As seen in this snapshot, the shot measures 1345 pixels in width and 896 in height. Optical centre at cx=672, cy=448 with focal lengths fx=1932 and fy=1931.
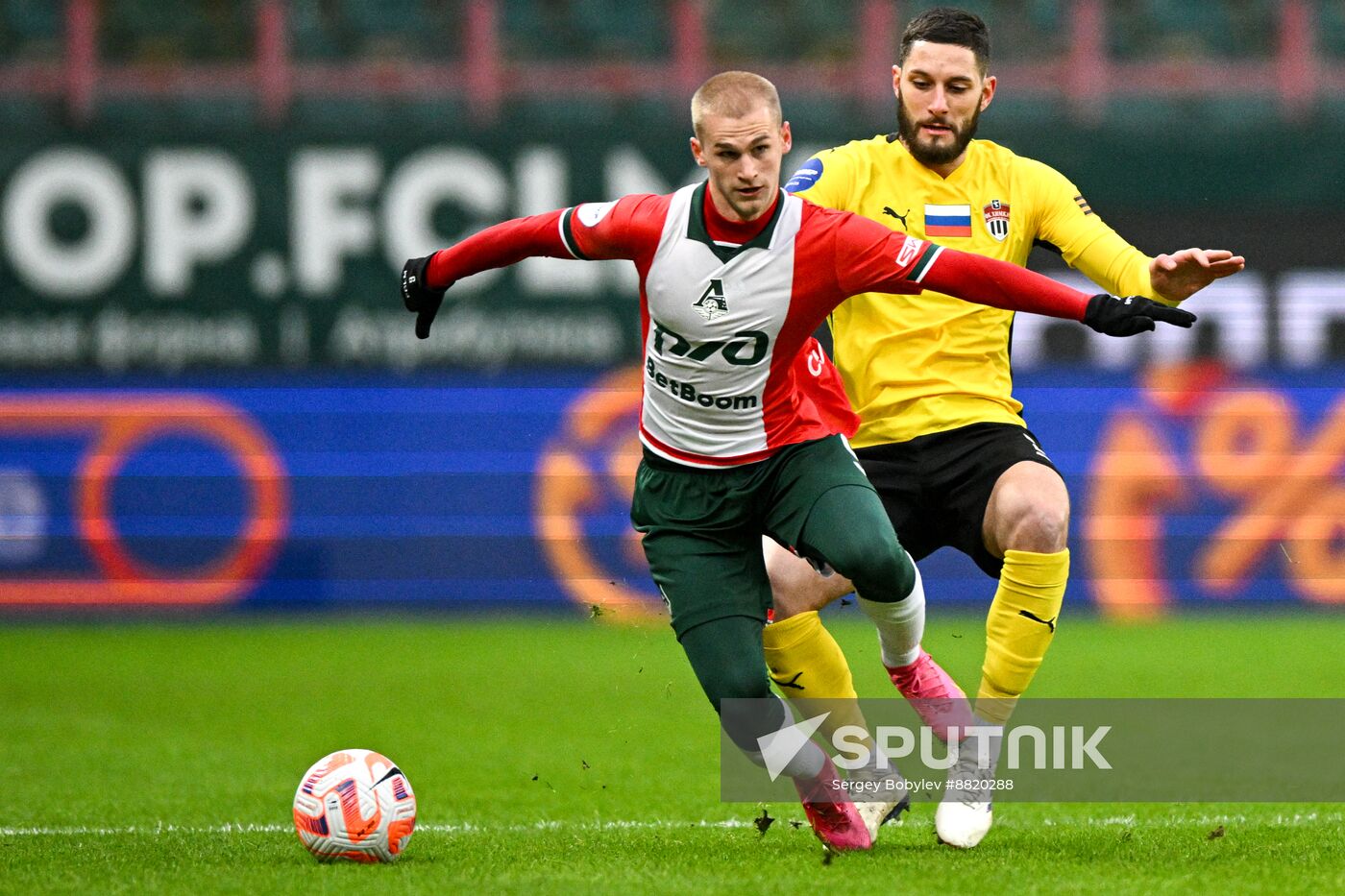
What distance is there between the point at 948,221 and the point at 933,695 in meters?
1.46

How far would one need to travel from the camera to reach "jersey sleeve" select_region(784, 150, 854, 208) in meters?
5.93

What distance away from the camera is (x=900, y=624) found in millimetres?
5629

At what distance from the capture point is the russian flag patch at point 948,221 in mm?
5965

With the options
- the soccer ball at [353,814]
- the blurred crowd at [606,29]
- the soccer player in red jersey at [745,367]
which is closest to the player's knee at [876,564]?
the soccer player in red jersey at [745,367]

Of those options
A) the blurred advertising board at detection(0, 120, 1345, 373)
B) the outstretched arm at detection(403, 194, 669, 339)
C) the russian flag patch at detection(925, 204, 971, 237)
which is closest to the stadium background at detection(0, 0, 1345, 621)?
the blurred advertising board at detection(0, 120, 1345, 373)

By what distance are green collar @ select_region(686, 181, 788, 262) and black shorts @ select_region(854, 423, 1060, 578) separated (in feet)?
3.11

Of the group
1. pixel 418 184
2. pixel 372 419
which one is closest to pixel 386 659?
pixel 372 419

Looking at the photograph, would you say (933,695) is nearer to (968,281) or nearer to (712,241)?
(968,281)

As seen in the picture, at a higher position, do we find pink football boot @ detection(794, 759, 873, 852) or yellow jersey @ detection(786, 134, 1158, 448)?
yellow jersey @ detection(786, 134, 1158, 448)

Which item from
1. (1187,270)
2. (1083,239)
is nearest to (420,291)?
(1083,239)

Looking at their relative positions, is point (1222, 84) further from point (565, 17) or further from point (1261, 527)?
point (565, 17)

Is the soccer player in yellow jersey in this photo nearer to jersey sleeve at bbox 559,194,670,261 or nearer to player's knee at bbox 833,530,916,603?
Result: player's knee at bbox 833,530,916,603

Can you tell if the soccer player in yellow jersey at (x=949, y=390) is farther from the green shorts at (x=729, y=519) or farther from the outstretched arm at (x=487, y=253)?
the outstretched arm at (x=487, y=253)

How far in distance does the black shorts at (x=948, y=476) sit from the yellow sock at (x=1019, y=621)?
18cm
